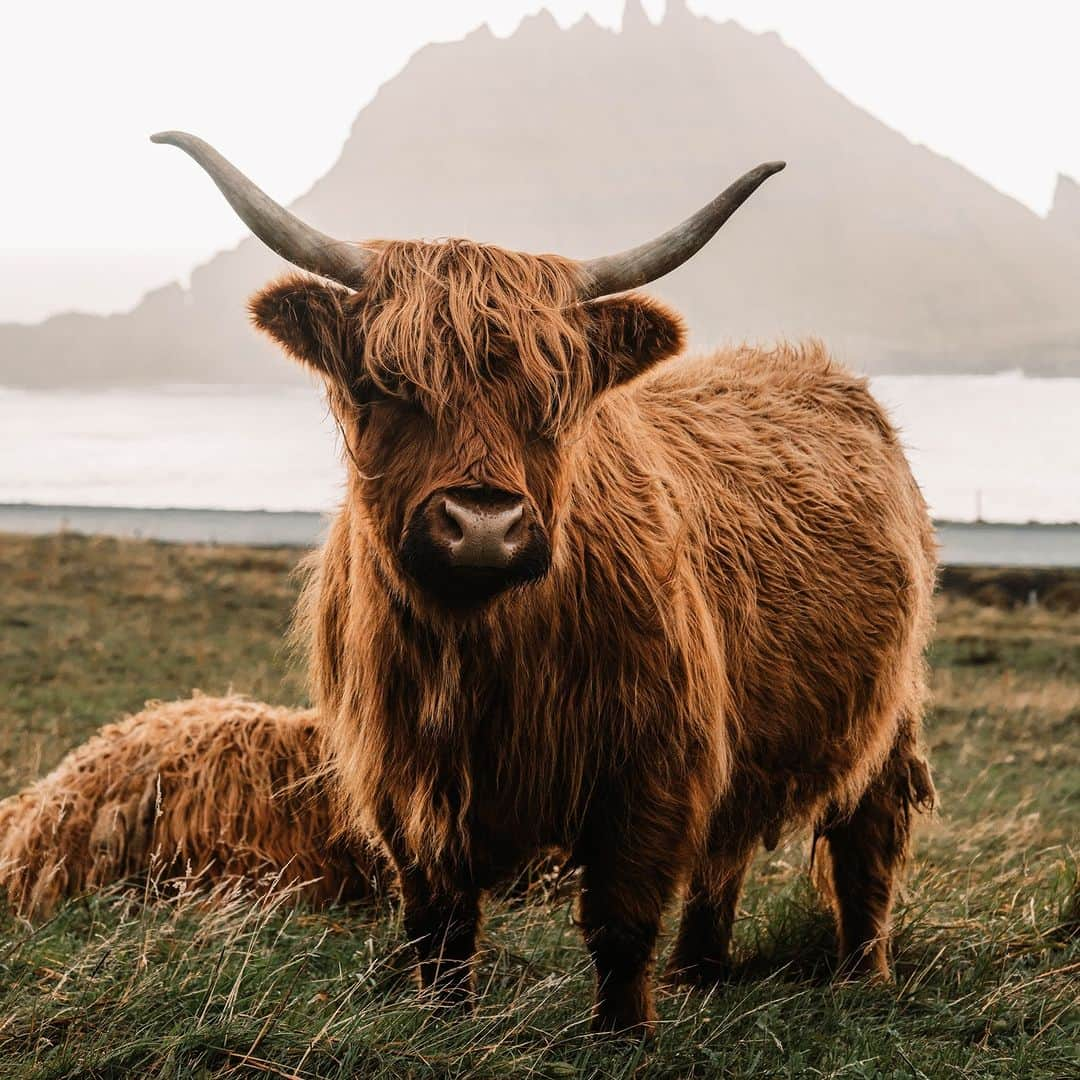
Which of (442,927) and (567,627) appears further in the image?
(442,927)

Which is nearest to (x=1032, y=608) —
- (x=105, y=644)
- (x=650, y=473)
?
(x=105, y=644)

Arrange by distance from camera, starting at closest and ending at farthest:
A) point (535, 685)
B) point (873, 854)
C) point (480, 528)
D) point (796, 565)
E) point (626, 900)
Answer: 1. point (480, 528)
2. point (535, 685)
3. point (626, 900)
4. point (796, 565)
5. point (873, 854)

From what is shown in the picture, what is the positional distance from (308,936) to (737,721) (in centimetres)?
139

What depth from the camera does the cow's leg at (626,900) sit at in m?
3.43

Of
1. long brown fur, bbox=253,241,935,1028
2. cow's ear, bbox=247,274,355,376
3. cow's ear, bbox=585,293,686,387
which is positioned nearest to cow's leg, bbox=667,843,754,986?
long brown fur, bbox=253,241,935,1028

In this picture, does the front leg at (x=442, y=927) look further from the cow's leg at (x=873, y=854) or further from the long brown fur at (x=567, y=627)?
the cow's leg at (x=873, y=854)

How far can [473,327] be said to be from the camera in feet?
10.0

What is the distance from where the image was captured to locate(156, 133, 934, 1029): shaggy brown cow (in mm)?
3008

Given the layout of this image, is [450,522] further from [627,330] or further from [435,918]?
[435,918]

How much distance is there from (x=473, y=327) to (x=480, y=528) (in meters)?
0.59

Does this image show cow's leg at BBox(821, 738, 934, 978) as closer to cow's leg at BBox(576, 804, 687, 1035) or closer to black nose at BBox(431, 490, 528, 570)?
cow's leg at BBox(576, 804, 687, 1035)

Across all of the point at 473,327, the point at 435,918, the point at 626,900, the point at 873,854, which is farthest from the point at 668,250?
the point at 873,854

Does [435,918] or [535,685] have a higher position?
[535,685]

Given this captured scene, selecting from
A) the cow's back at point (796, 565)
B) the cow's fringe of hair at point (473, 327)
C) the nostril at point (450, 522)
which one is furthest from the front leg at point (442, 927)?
the cow's fringe of hair at point (473, 327)
